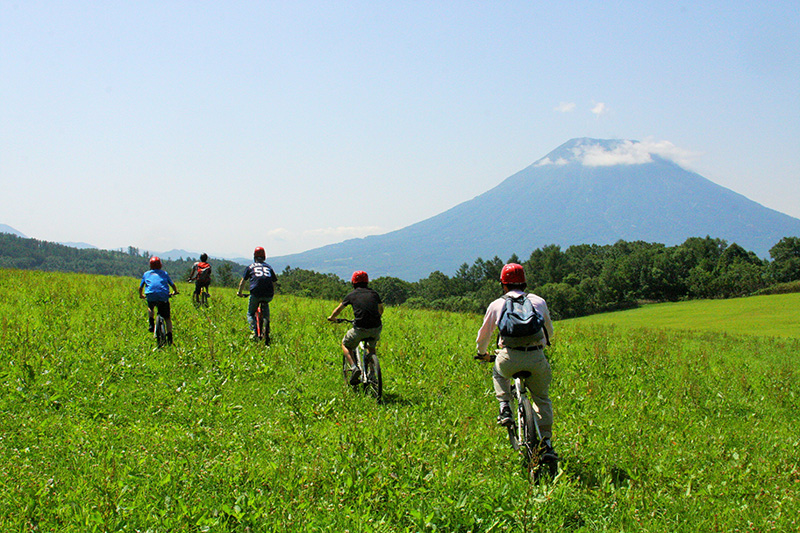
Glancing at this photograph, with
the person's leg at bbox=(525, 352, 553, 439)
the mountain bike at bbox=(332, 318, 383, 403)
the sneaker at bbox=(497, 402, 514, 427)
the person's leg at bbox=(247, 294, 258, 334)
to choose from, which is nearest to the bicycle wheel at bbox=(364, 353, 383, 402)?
the mountain bike at bbox=(332, 318, 383, 403)

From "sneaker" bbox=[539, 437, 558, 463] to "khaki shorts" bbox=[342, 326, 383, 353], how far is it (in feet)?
11.2

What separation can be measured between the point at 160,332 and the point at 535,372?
28.3ft

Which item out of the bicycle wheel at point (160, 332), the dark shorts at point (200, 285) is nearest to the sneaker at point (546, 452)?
the bicycle wheel at point (160, 332)

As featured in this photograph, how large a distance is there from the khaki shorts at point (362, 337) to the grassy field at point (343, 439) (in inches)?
34.8

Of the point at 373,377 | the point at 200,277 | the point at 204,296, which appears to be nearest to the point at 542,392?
the point at 373,377

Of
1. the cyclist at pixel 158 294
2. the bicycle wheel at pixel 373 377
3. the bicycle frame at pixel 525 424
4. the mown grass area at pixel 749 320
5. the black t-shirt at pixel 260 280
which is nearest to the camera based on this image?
the bicycle frame at pixel 525 424

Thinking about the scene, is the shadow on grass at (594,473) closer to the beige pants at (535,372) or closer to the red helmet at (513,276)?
the beige pants at (535,372)

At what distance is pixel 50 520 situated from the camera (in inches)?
174

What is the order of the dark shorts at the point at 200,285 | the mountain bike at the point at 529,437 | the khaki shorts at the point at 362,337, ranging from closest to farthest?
1. the mountain bike at the point at 529,437
2. the khaki shorts at the point at 362,337
3. the dark shorts at the point at 200,285

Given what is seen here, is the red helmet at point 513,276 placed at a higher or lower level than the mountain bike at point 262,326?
higher

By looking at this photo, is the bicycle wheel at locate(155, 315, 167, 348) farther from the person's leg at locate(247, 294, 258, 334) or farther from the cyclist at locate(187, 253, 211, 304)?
the cyclist at locate(187, 253, 211, 304)

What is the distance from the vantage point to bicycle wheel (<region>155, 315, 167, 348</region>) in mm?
10836

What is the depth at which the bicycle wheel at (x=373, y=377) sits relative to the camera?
8.28 meters

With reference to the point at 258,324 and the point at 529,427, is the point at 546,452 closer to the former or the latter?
the point at 529,427
